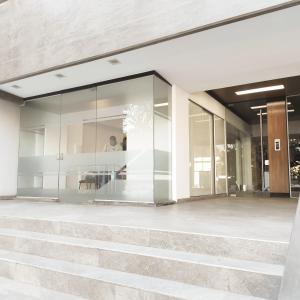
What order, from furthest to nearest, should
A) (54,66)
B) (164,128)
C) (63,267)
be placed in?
(164,128), (54,66), (63,267)

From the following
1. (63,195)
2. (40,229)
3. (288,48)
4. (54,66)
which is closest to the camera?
(40,229)

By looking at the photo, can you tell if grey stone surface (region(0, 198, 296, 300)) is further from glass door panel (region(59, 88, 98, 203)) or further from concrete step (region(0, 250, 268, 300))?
glass door panel (region(59, 88, 98, 203))

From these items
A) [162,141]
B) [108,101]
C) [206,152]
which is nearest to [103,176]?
[162,141]

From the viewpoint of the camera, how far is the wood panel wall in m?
9.69

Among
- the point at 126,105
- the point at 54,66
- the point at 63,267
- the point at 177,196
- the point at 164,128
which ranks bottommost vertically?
the point at 63,267

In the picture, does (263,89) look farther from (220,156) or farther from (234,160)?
(234,160)

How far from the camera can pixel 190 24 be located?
4.52 m

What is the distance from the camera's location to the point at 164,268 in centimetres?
291

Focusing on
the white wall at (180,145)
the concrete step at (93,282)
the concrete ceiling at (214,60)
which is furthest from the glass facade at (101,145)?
the concrete step at (93,282)

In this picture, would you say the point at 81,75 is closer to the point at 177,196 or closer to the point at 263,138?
the point at 177,196

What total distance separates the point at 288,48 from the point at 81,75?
13.2ft

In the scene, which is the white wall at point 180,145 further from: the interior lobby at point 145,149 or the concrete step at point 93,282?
the concrete step at point 93,282

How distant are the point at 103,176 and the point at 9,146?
10.9ft

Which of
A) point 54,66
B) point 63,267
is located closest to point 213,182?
point 54,66
